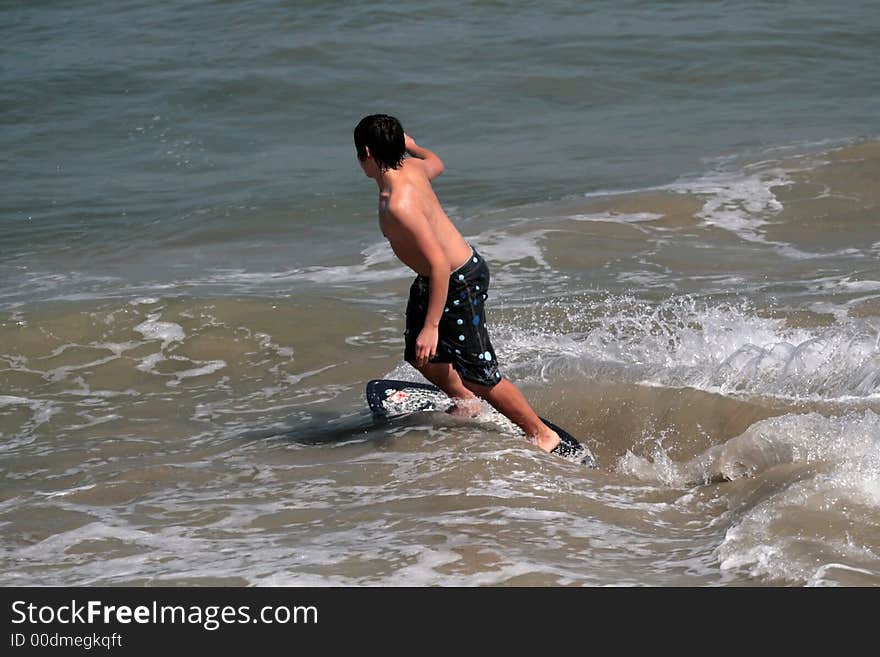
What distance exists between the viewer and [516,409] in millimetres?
5941

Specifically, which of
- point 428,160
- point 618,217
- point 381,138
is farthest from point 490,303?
point 381,138

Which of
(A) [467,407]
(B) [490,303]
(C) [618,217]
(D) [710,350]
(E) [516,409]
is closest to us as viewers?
(E) [516,409]

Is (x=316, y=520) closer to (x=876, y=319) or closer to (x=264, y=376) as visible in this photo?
(x=264, y=376)

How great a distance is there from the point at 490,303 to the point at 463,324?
3365 mm

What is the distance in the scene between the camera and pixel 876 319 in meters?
7.54

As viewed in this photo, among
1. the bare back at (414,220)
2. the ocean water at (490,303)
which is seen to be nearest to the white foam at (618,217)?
the ocean water at (490,303)

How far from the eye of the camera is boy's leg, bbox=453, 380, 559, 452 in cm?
588

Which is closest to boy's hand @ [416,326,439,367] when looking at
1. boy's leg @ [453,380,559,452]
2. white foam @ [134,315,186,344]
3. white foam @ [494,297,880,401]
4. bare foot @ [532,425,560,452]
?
boy's leg @ [453,380,559,452]

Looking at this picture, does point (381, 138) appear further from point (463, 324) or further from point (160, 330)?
point (160, 330)

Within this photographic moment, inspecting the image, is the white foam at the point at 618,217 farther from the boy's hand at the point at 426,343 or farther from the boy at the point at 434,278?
the boy's hand at the point at 426,343

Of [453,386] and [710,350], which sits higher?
[453,386]

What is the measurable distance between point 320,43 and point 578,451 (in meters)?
14.7

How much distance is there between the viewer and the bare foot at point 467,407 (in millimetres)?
6407

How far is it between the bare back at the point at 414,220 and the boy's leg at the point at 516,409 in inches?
24.5
